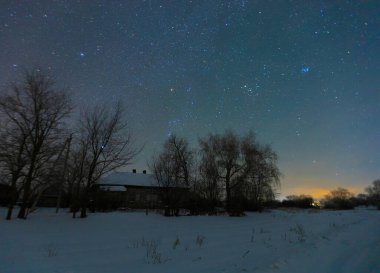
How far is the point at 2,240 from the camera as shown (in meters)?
12.7

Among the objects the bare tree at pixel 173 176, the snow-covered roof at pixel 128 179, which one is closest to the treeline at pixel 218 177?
the bare tree at pixel 173 176

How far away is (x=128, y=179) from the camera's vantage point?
62.4 meters

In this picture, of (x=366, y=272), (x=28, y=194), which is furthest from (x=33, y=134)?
(x=366, y=272)

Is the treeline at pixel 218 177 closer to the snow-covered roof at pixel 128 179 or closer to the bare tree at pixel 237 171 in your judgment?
the bare tree at pixel 237 171

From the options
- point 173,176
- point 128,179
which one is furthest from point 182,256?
point 128,179

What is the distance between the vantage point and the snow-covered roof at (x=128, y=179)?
60.6m

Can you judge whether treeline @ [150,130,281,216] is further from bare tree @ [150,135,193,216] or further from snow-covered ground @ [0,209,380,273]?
snow-covered ground @ [0,209,380,273]

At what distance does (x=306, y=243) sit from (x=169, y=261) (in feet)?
20.2

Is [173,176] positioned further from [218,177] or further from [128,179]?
[128,179]

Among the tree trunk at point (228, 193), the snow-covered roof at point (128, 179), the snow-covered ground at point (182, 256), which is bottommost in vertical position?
the snow-covered ground at point (182, 256)

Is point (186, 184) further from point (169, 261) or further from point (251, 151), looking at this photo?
point (169, 261)

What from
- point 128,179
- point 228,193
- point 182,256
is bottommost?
point 182,256

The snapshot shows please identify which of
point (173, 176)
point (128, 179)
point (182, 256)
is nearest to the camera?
point (182, 256)

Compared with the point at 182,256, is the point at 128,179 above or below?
above
